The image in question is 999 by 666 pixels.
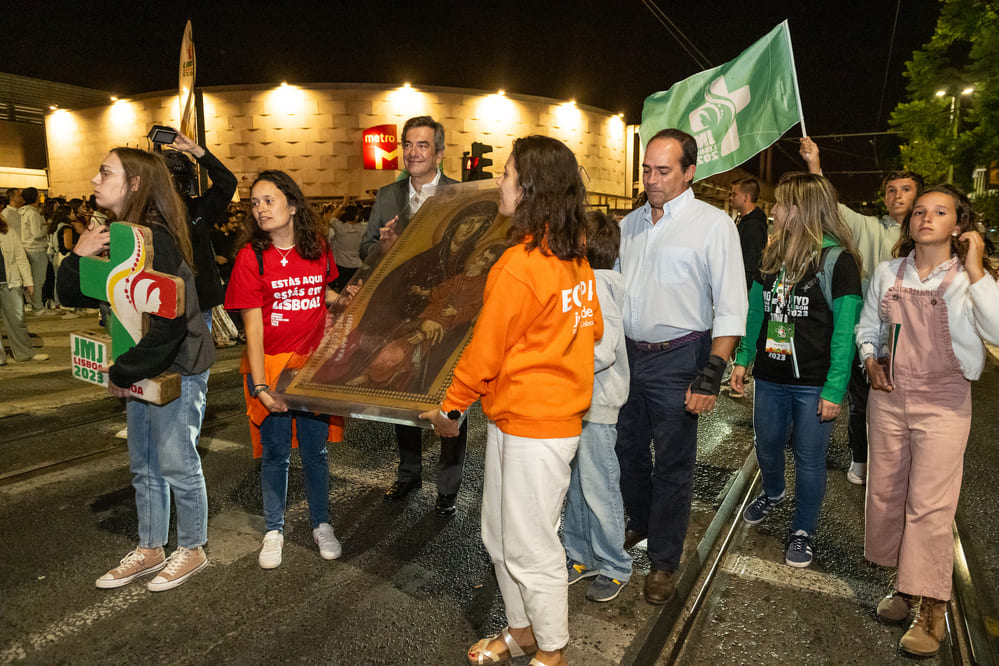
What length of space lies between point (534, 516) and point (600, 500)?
80cm

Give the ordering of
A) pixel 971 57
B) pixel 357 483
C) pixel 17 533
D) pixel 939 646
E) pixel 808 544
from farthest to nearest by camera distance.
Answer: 1. pixel 971 57
2. pixel 357 483
3. pixel 17 533
4. pixel 808 544
5. pixel 939 646

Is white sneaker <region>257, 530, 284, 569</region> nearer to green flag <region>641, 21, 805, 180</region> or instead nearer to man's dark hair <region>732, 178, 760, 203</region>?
green flag <region>641, 21, 805, 180</region>

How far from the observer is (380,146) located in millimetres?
31438

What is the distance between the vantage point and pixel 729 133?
14.1 ft

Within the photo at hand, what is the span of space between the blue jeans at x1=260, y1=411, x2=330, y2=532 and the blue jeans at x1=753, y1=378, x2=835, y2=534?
7.83ft

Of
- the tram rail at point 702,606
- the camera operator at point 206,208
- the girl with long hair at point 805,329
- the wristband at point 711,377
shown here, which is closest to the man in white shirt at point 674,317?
the wristband at point 711,377

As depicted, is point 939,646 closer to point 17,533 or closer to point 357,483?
point 357,483

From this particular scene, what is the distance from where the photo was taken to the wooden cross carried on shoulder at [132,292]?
9.57ft

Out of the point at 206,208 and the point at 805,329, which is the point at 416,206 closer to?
the point at 206,208

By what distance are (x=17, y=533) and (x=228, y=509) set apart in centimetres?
112

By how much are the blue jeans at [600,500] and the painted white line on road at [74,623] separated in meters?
2.13

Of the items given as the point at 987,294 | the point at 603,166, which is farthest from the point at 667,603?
the point at 603,166

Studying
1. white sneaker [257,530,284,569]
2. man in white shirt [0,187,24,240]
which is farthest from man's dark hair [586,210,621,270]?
man in white shirt [0,187,24,240]

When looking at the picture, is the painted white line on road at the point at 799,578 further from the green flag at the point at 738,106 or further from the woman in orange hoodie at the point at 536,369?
the green flag at the point at 738,106
